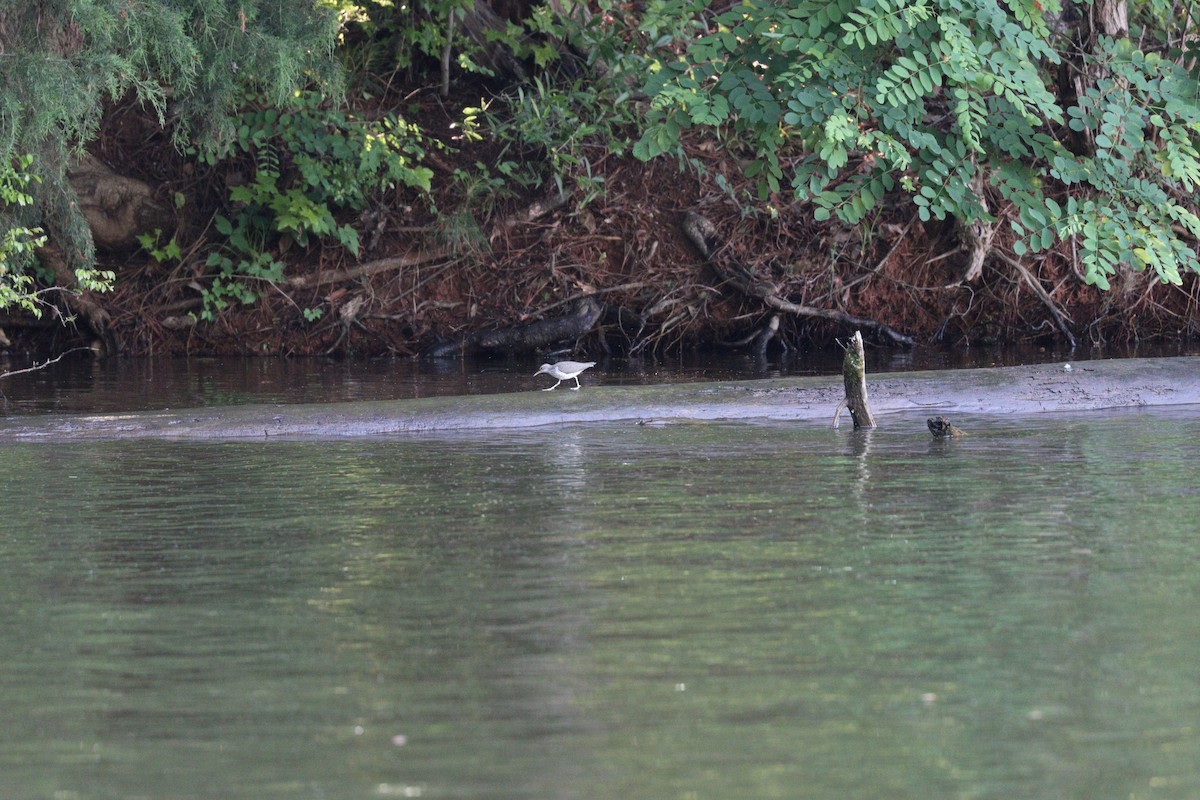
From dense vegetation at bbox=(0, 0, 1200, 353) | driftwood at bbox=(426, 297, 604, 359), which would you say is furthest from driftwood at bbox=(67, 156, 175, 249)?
driftwood at bbox=(426, 297, 604, 359)

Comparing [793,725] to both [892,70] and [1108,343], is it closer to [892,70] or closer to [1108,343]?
[892,70]

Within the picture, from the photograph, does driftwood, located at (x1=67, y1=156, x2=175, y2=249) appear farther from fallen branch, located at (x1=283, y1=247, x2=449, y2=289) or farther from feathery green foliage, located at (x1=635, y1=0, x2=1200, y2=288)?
feathery green foliage, located at (x1=635, y1=0, x2=1200, y2=288)

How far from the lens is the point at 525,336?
695 inches

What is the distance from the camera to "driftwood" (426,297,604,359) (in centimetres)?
1767

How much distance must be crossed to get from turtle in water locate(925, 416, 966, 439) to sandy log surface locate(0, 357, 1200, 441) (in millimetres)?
1025

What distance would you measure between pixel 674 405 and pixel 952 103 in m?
3.58

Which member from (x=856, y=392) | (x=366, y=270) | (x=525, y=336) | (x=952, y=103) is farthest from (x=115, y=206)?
(x=856, y=392)

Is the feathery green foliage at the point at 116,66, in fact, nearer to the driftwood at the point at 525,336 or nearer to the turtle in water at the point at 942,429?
the driftwood at the point at 525,336

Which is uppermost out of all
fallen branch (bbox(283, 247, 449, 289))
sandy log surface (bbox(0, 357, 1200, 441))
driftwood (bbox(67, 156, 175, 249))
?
driftwood (bbox(67, 156, 175, 249))

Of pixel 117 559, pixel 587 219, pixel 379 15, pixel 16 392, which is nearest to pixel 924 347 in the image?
pixel 587 219

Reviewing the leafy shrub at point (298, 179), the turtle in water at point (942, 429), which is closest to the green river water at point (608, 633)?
the turtle in water at point (942, 429)

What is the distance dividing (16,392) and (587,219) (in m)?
7.18

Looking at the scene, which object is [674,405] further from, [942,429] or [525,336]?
[525,336]

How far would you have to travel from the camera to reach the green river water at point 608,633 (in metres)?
3.60
